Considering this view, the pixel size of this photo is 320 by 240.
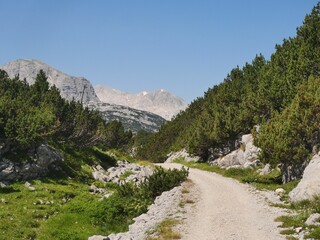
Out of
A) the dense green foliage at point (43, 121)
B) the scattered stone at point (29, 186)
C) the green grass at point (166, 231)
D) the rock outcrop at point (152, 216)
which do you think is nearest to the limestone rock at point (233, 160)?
the rock outcrop at point (152, 216)

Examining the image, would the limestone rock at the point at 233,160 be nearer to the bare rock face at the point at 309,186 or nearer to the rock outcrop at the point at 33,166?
the rock outcrop at the point at 33,166

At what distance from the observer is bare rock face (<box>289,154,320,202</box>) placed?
22691 mm

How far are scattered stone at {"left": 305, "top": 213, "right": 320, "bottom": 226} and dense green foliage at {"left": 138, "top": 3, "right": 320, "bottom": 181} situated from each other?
12.2 metres

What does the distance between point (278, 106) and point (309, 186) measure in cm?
2965

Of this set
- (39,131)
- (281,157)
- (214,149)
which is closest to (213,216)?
(281,157)

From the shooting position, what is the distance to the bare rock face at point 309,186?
22691mm

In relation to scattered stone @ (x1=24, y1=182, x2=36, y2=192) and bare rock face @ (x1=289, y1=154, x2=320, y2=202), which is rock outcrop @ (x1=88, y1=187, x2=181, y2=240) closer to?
bare rock face @ (x1=289, y1=154, x2=320, y2=202)

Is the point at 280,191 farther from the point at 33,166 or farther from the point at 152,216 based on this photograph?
the point at 33,166

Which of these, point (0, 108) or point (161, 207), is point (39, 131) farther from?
point (161, 207)

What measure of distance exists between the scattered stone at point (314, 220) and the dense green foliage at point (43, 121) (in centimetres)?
3329

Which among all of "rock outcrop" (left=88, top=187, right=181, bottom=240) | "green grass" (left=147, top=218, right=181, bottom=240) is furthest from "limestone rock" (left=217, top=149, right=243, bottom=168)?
"green grass" (left=147, top=218, right=181, bottom=240)

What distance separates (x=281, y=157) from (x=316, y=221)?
1367 cm

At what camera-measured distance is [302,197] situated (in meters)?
23.5

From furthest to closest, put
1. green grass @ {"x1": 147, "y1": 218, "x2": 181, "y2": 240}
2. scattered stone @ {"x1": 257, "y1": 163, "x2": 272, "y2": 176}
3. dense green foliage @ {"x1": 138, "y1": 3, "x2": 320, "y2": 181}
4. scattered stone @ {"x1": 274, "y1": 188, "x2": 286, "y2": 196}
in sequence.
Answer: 1. scattered stone @ {"x1": 257, "y1": 163, "x2": 272, "y2": 176}
2. dense green foliage @ {"x1": 138, "y1": 3, "x2": 320, "y2": 181}
3. scattered stone @ {"x1": 274, "y1": 188, "x2": 286, "y2": 196}
4. green grass @ {"x1": 147, "y1": 218, "x2": 181, "y2": 240}
